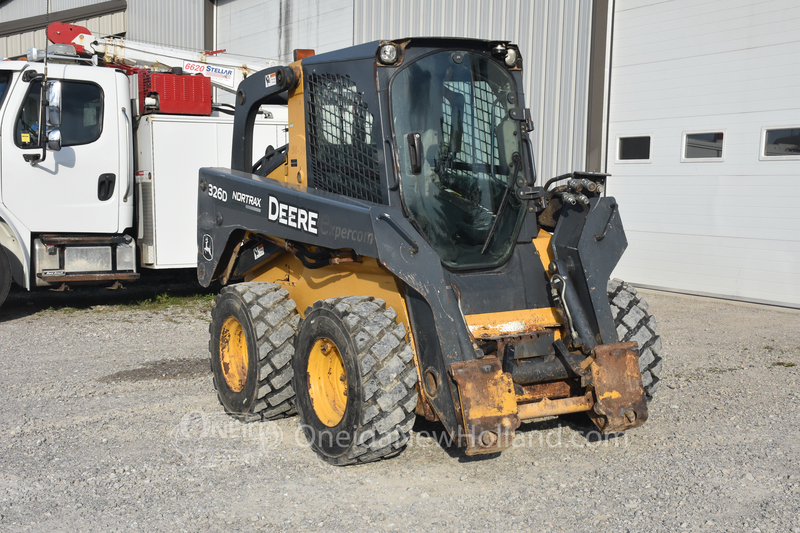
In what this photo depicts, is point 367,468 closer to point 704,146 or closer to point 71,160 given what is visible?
point 71,160

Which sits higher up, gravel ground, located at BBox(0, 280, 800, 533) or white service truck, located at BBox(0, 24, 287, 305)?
white service truck, located at BBox(0, 24, 287, 305)

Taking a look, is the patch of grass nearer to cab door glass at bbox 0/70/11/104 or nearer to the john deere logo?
cab door glass at bbox 0/70/11/104

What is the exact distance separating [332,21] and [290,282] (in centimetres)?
1088

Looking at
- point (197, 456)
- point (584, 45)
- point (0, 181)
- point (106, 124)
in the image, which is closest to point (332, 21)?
point (584, 45)

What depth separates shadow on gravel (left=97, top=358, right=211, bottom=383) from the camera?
6240 mm

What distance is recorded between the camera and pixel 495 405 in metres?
3.80

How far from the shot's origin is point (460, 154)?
4477 mm

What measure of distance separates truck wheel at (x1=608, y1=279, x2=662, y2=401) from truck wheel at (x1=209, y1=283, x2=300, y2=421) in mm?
2043

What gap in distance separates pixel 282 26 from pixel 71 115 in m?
8.39

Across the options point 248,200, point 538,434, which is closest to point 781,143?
point 538,434

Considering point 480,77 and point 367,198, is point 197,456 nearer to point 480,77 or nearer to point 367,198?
point 367,198

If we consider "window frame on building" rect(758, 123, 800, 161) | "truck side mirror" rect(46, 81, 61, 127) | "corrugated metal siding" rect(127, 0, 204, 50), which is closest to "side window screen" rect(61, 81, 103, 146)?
"truck side mirror" rect(46, 81, 61, 127)

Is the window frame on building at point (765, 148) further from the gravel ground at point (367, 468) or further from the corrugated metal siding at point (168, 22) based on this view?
the corrugated metal siding at point (168, 22)

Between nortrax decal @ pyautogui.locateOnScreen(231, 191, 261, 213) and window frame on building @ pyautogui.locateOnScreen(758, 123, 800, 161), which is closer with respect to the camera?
nortrax decal @ pyautogui.locateOnScreen(231, 191, 261, 213)
